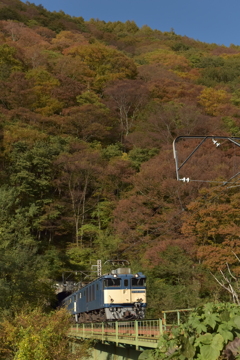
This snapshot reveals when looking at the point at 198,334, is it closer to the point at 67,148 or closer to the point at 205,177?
the point at 205,177

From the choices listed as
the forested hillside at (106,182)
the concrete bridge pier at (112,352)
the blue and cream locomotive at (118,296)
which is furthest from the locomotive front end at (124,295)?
the forested hillside at (106,182)

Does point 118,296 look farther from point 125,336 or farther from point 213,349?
point 213,349

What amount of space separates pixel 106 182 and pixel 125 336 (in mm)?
25173

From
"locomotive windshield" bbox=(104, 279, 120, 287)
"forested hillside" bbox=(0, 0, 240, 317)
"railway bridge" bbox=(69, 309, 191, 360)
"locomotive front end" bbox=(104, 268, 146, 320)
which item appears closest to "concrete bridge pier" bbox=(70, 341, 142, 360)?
"railway bridge" bbox=(69, 309, 191, 360)

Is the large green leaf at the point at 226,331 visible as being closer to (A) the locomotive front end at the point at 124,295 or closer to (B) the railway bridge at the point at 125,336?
(B) the railway bridge at the point at 125,336

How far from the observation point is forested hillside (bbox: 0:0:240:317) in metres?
24.3

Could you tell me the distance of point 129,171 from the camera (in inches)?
1374

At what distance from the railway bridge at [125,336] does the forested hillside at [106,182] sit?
3.96m

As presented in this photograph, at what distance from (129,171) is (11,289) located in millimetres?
16125

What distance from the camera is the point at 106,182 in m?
35.4

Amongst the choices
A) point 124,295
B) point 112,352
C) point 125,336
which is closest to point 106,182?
point 124,295

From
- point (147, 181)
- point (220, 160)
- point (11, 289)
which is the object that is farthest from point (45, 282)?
point (220, 160)

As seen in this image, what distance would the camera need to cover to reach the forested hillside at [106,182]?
24.3 metres

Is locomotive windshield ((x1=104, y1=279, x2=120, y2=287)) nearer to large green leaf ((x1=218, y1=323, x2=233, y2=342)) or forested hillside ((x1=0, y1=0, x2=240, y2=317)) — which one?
forested hillside ((x1=0, y1=0, x2=240, y2=317))
